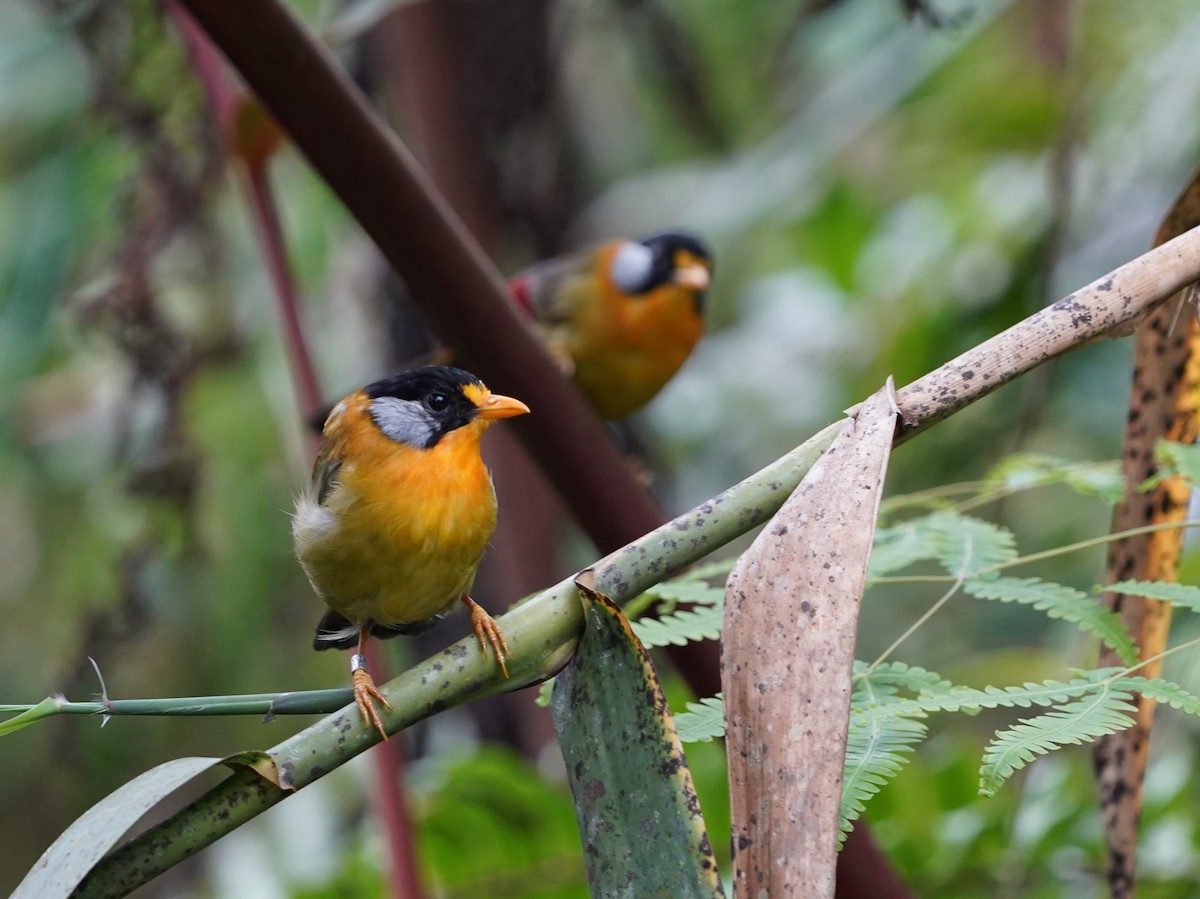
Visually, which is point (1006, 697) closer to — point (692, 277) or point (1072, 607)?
point (1072, 607)

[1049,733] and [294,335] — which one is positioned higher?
[294,335]

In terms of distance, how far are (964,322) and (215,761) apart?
2534 millimetres

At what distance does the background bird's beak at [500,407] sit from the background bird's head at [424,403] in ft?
0.13

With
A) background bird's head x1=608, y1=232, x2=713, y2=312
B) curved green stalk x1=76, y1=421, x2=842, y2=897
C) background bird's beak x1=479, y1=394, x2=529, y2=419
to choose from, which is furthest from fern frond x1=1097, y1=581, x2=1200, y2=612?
background bird's head x1=608, y1=232, x2=713, y2=312

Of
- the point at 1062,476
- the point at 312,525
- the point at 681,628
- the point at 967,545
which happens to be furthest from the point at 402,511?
the point at 1062,476

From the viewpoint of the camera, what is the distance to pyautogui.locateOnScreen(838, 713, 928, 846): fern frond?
1.00 m

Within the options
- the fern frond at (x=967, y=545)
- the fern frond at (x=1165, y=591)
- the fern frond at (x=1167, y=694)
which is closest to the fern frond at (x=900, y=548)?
the fern frond at (x=967, y=545)

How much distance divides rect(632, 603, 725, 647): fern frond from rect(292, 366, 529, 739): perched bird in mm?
476

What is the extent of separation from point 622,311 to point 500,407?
5.92 ft

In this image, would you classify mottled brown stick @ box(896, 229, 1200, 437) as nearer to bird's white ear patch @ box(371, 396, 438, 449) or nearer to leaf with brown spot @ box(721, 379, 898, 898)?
leaf with brown spot @ box(721, 379, 898, 898)

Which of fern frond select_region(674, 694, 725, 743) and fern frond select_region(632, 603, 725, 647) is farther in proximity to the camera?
fern frond select_region(632, 603, 725, 647)

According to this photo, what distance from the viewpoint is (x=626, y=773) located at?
A: 0.93 metres

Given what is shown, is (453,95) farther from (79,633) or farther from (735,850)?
(735,850)

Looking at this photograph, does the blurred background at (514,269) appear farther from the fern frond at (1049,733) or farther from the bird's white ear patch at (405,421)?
the fern frond at (1049,733)
